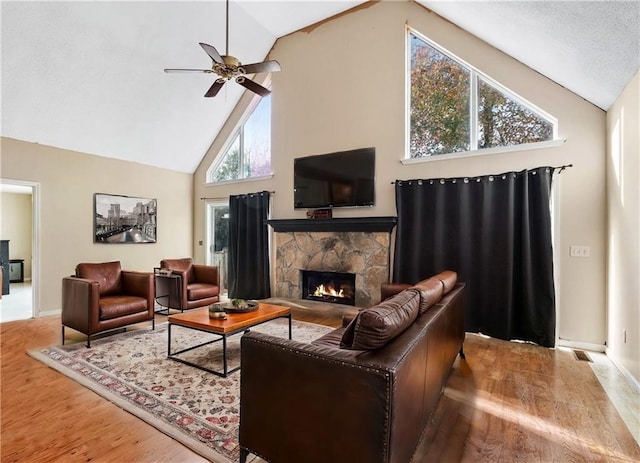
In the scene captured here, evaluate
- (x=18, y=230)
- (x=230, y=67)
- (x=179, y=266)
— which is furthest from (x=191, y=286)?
(x=18, y=230)

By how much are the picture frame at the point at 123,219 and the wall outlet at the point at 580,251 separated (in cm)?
654

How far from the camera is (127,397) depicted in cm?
238

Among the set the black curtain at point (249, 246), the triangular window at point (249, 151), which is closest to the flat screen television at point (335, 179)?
the black curtain at point (249, 246)

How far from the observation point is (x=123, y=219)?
585cm

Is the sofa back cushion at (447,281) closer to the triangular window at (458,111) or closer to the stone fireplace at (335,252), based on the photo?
the stone fireplace at (335,252)

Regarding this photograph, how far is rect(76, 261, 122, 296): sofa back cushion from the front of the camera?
3893mm

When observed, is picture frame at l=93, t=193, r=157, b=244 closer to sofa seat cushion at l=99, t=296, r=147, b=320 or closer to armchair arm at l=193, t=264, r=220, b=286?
armchair arm at l=193, t=264, r=220, b=286

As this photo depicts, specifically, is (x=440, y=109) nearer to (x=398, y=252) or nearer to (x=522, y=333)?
(x=398, y=252)

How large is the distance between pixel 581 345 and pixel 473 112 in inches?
116

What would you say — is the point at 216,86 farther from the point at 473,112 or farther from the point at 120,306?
the point at 473,112

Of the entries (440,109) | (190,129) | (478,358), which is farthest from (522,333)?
(190,129)

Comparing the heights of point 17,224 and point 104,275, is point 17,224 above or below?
above

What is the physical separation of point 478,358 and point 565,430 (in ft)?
3.89

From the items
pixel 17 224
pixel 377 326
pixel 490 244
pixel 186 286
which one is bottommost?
pixel 186 286
